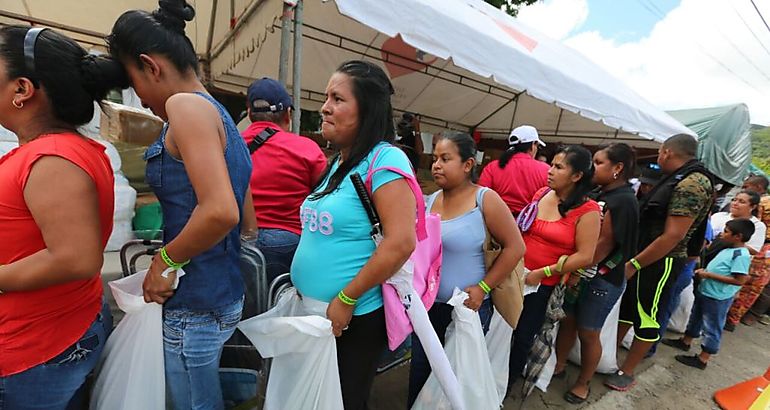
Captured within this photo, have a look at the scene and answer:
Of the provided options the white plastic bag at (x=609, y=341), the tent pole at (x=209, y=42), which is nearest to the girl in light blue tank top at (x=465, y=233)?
the white plastic bag at (x=609, y=341)

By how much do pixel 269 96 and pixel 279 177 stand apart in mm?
436

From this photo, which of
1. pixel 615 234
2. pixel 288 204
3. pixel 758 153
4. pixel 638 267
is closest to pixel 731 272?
pixel 638 267

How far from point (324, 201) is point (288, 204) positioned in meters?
0.71

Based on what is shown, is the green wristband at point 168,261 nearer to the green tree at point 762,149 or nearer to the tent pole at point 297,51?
the tent pole at point 297,51

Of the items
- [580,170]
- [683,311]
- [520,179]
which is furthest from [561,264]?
[683,311]

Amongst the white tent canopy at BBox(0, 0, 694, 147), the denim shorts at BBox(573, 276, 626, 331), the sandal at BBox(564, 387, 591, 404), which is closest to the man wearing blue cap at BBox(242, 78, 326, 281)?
the white tent canopy at BBox(0, 0, 694, 147)

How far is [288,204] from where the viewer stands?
5.87 ft

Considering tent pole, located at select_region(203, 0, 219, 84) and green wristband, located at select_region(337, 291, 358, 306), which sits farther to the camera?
tent pole, located at select_region(203, 0, 219, 84)

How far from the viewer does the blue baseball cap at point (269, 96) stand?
1835 millimetres

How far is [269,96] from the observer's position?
6.02ft

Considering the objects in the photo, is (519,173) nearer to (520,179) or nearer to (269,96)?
(520,179)

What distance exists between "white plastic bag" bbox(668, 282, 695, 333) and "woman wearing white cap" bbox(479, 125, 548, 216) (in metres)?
2.28

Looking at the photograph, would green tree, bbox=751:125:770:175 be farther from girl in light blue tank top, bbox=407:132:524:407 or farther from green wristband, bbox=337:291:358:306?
green wristband, bbox=337:291:358:306

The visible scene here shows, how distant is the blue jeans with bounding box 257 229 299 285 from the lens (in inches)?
68.7
